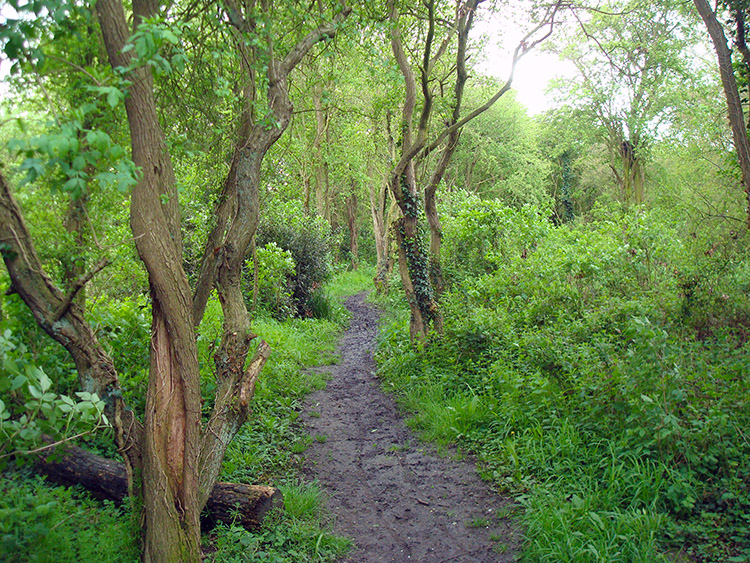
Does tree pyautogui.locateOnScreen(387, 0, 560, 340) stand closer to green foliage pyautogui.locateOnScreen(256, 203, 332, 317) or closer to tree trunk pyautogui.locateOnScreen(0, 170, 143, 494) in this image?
green foliage pyautogui.locateOnScreen(256, 203, 332, 317)

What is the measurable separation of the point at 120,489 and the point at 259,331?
17.8 feet

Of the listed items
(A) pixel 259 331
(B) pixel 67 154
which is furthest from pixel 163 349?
(A) pixel 259 331

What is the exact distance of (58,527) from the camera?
3457mm

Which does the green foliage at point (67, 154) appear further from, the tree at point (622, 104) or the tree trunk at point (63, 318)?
the tree at point (622, 104)

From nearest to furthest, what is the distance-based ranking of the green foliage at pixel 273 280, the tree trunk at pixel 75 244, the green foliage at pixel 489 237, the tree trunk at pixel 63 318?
1. the tree trunk at pixel 63 318
2. the tree trunk at pixel 75 244
3. the green foliage at pixel 273 280
4. the green foliage at pixel 489 237

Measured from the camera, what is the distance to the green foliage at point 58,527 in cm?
306

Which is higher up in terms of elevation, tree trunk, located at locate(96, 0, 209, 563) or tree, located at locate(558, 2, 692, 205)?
tree, located at locate(558, 2, 692, 205)

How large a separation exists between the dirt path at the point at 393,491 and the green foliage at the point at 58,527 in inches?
70.8

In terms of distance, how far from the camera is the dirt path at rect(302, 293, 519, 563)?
4289 millimetres

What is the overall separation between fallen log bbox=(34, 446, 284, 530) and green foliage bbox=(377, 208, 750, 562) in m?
2.26

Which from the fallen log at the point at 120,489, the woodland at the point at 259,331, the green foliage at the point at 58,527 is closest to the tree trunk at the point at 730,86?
the woodland at the point at 259,331

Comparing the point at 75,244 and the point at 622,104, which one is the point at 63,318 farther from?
the point at 622,104

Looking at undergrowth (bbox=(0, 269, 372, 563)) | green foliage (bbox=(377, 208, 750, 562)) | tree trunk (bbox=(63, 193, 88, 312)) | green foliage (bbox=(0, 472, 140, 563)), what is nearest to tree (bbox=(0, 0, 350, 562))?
green foliage (bbox=(0, 472, 140, 563))

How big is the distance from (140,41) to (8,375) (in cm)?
172
